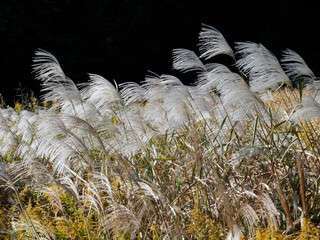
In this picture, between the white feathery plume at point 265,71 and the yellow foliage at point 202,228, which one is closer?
the yellow foliage at point 202,228

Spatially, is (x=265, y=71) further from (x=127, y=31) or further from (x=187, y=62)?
(x=127, y=31)

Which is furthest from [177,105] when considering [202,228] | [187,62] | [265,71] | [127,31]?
[127,31]


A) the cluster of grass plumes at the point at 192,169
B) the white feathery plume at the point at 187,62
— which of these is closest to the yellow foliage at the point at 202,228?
the cluster of grass plumes at the point at 192,169

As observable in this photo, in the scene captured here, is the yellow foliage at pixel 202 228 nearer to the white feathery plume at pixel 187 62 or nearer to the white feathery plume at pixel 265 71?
the white feathery plume at pixel 265 71

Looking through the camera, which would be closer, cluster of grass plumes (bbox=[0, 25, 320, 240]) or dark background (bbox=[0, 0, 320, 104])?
Result: cluster of grass plumes (bbox=[0, 25, 320, 240])

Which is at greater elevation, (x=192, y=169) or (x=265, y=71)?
(x=265, y=71)

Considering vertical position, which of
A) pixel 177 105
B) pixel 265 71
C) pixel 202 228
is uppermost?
pixel 265 71

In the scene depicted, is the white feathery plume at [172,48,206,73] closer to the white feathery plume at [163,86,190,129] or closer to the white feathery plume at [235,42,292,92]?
the white feathery plume at [163,86,190,129]

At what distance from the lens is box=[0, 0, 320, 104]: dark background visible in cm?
1410

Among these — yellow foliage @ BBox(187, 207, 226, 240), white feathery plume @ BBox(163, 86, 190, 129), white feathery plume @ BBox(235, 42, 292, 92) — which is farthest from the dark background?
yellow foliage @ BBox(187, 207, 226, 240)

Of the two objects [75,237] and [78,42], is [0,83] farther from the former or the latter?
[75,237]

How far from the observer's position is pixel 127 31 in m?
15.4

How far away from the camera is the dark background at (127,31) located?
1410 centimetres

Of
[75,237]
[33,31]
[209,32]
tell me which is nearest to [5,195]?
[75,237]
